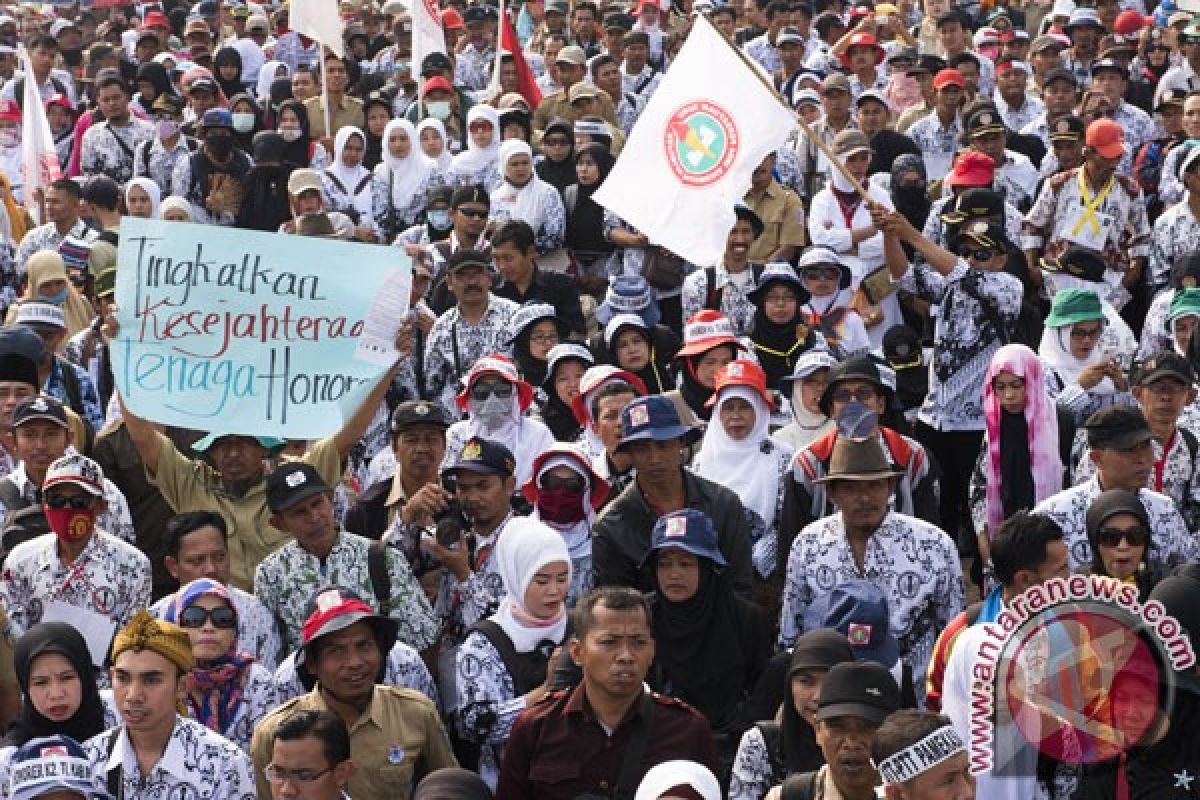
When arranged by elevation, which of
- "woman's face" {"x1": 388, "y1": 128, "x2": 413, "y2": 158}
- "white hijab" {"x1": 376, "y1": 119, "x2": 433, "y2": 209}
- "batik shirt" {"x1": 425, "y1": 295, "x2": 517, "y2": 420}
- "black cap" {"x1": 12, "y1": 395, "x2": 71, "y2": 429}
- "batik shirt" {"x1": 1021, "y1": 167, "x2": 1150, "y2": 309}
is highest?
"woman's face" {"x1": 388, "y1": 128, "x2": 413, "y2": 158}

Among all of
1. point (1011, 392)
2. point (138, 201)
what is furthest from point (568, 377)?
point (138, 201)

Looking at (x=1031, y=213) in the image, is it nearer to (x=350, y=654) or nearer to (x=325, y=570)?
(x=325, y=570)

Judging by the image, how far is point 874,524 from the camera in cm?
774

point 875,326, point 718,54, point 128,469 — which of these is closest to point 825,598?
point 128,469

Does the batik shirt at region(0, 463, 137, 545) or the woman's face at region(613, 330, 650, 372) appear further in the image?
the woman's face at region(613, 330, 650, 372)

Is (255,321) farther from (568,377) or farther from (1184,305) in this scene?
(1184,305)

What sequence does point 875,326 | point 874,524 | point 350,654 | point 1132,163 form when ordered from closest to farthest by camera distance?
1. point 350,654
2. point 874,524
3. point 875,326
4. point 1132,163

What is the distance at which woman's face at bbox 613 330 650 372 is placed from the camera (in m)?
10.5

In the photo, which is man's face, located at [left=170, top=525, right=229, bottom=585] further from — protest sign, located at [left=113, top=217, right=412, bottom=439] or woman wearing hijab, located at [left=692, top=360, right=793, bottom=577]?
woman wearing hijab, located at [left=692, top=360, right=793, bottom=577]

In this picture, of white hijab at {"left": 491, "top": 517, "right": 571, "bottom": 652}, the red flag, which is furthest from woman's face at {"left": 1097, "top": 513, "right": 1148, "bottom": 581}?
Result: the red flag

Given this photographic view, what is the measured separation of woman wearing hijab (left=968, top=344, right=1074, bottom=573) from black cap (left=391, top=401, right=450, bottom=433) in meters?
2.36

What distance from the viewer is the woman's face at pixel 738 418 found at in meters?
9.05

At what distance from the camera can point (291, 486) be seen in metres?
7.86

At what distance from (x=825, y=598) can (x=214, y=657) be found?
2002 millimetres
